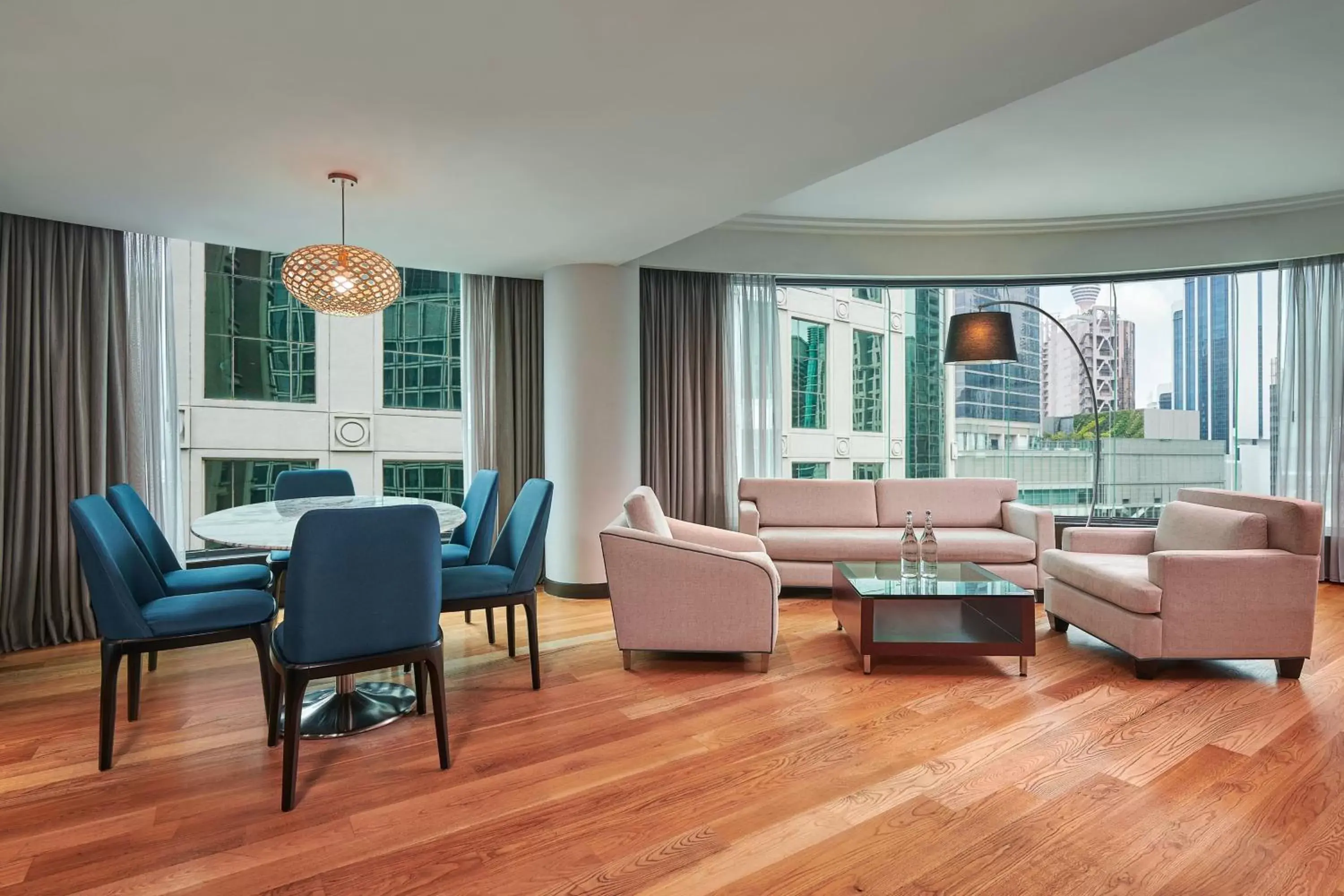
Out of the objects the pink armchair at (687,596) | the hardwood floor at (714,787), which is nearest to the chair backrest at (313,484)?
the hardwood floor at (714,787)

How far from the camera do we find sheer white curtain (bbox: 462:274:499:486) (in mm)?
4906

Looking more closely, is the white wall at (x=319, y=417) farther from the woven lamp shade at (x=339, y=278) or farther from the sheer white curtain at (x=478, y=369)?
the woven lamp shade at (x=339, y=278)

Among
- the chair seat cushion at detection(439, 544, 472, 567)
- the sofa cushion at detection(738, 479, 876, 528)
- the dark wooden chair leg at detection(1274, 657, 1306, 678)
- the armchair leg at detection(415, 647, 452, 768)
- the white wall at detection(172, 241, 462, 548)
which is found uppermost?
the white wall at detection(172, 241, 462, 548)

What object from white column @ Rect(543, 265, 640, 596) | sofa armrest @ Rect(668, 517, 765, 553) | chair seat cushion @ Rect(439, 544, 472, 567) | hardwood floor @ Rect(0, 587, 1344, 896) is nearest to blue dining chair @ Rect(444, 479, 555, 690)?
hardwood floor @ Rect(0, 587, 1344, 896)

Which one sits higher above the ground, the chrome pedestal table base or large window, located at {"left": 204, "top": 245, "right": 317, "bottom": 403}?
large window, located at {"left": 204, "top": 245, "right": 317, "bottom": 403}

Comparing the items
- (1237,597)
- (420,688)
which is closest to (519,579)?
(420,688)

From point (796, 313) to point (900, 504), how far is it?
1.82 m

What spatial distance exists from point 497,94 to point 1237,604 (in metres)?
3.44

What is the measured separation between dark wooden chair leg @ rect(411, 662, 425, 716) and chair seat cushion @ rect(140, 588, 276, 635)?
53 centimetres

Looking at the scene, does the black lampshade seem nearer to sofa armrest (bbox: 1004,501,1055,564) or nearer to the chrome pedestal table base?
sofa armrest (bbox: 1004,501,1055,564)

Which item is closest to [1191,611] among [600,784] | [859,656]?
[859,656]

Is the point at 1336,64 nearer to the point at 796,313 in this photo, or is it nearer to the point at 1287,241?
the point at 1287,241

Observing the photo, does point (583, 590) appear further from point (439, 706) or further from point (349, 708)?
point (439, 706)

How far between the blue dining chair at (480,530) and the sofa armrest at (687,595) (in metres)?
0.74
